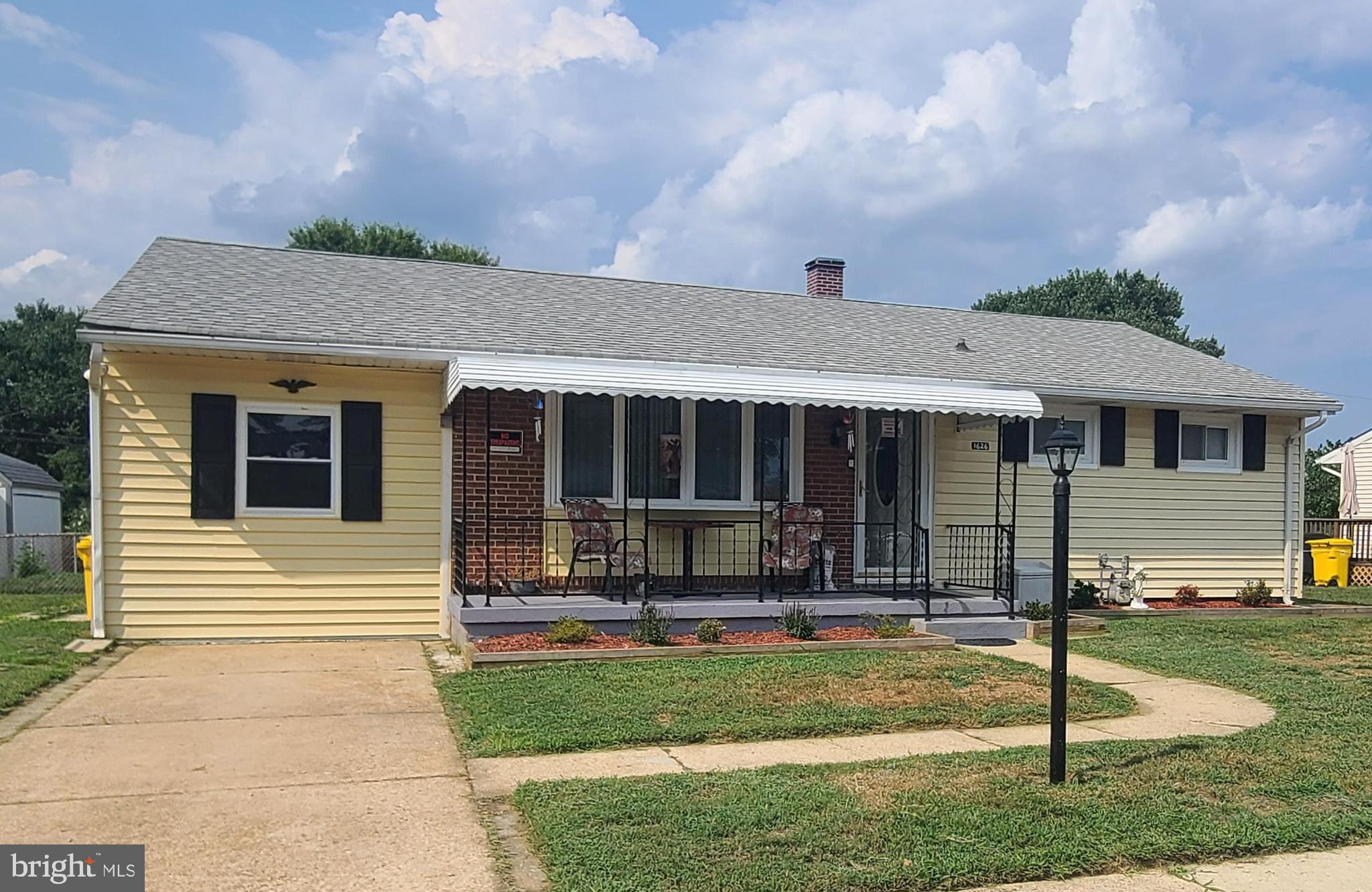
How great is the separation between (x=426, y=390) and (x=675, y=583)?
3.31 metres

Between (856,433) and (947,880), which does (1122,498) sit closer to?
(856,433)

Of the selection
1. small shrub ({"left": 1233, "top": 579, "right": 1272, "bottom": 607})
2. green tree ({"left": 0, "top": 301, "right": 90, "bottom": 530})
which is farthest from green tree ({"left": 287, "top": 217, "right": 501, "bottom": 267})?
small shrub ({"left": 1233, "top": 579, "right": 1272, "bottom": 607})

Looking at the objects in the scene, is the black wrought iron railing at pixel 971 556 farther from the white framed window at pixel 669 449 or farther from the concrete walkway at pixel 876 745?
the concrete walkway at pixel 876 745

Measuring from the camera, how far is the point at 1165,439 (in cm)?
1358

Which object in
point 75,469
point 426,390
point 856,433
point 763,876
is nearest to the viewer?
point 763,876

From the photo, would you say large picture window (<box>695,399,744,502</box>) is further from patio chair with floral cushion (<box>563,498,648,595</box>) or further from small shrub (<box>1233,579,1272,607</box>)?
small shrub (<box>1233,579,1272,607</box>)

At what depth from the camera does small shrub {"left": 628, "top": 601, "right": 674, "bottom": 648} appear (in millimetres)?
9500

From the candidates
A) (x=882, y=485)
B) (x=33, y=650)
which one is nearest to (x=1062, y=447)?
(x=882, y=485)

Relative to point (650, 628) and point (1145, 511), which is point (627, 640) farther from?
point (1145, 511)

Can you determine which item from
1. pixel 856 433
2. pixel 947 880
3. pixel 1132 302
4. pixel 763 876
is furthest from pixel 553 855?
pixel 1132 302

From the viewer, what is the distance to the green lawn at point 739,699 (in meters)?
6.60

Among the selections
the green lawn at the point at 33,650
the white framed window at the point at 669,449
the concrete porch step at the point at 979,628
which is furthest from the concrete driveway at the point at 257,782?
the concrete porch step at the point at 979,628

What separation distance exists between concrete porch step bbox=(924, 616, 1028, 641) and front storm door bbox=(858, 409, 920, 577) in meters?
1.58

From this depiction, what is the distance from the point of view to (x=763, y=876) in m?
4.16
